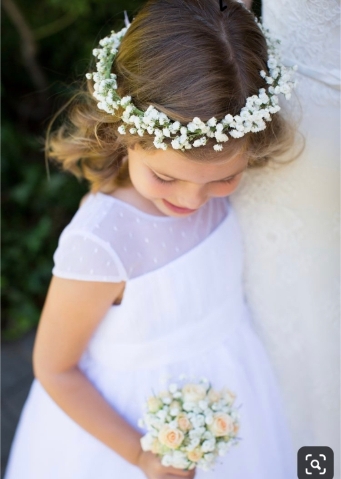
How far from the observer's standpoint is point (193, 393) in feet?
5.29

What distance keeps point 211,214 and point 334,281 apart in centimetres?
53

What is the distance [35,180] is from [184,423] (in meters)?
2.54

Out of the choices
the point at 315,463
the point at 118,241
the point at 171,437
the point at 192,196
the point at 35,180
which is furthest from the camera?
the point at 35,180

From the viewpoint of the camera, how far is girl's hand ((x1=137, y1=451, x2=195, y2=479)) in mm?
1720

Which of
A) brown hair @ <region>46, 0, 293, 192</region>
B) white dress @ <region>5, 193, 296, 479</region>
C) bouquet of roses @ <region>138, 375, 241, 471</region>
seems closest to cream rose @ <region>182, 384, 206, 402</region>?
bouquet of roses @ <region>138, 375, 241, 471</region>

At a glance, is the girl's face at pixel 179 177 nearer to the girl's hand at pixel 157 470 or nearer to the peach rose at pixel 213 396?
the peach rose at pixel 213 396

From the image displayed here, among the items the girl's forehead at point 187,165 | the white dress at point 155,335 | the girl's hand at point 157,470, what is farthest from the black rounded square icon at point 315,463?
the girl's forehead at point 187,165

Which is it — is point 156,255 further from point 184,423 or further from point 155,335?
point 184,423

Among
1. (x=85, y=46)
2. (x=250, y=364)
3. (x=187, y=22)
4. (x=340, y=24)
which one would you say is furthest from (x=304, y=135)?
(x=85, y=46)

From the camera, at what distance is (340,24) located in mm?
1709

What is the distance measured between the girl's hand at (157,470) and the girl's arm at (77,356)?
5 cm

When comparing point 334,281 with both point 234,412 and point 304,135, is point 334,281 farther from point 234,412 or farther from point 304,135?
point 234,412

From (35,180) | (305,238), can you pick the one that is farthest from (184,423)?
(35,180)

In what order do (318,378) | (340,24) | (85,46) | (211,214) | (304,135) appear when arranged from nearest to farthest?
(340,24) → (304,135) → (211,214) → (318,378) → (85,46)
